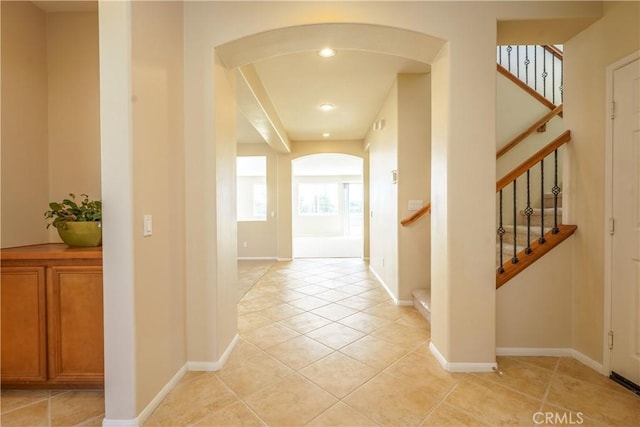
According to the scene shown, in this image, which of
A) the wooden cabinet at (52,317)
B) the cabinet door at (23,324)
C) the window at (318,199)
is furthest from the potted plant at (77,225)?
the window at (318,199)

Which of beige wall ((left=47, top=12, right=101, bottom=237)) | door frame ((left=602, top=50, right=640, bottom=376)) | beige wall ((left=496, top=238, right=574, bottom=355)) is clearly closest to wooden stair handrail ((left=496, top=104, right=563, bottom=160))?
door frame ((left=602, top=50, right=640, bottom=376))

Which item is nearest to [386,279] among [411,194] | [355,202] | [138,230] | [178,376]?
[411,194]

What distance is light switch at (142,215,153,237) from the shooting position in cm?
164

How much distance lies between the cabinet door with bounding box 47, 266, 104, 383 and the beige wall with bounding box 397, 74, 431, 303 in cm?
294

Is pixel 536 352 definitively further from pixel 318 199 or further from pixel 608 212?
pixel 318 199

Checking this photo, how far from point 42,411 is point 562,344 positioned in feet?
→ 12.0

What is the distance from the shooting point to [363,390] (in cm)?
184

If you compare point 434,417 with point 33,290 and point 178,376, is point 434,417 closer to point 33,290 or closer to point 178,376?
point 178,376

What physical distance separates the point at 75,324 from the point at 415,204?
3322 mm

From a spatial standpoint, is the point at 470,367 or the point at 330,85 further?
the point at 330,85

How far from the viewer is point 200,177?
6.82ft

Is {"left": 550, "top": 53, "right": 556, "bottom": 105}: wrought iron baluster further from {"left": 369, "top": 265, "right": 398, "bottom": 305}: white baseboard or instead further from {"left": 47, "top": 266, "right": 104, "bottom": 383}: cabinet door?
{"left": 47, "top": 266, "right": 104, "bottom": 383}: cabinet door

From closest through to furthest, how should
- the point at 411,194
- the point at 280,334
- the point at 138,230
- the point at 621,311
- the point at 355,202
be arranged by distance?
the point at 138,230
the point at 621,311
the point at 280,334
the point at 411,194
the point at 355,202

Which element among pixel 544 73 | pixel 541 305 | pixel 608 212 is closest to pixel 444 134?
pixel 608 212
